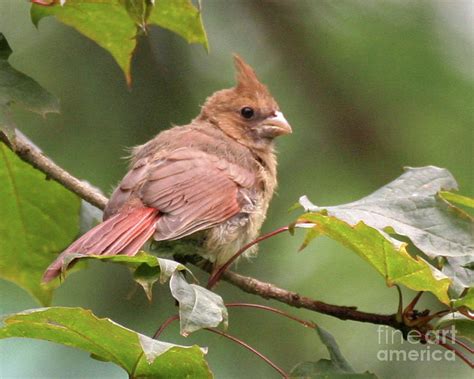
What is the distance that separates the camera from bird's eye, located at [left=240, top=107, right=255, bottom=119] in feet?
17.5

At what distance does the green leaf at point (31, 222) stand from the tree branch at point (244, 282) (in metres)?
0.09

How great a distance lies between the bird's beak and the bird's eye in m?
0.11

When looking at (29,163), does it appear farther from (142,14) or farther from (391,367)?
(391,367)

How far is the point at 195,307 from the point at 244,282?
1042 millimetres

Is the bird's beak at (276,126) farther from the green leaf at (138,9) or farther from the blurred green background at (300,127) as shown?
the green leaf at (138,9)

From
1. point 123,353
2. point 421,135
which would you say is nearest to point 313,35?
point 421,135

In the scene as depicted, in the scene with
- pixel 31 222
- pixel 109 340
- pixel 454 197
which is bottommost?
pixel 31 222

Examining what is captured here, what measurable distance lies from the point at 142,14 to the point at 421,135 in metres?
3.00

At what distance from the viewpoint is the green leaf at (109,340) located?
2.35 meters

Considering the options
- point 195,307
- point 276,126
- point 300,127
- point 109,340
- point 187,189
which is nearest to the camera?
point 109,340

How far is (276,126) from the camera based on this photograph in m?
5.20

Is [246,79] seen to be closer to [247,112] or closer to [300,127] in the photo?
[247,112]

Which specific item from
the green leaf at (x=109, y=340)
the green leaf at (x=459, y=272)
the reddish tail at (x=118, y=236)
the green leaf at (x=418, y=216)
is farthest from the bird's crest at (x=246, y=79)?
the green leaf at (x=109, y=340)

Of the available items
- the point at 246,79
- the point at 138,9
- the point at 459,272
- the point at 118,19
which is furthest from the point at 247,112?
the point at 138,9
